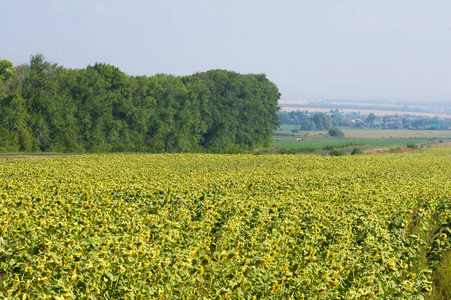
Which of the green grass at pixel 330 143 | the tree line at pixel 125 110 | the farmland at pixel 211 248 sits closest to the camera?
the farmland at pixel 211 248

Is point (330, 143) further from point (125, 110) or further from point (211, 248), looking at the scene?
point (211, 248)

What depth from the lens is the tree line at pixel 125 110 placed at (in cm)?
5462

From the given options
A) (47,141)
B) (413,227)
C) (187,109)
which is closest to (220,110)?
(187,109)

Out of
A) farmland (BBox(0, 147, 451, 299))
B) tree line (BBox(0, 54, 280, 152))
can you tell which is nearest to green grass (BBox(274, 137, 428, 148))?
tree line (BBox(0, 54, 280, 152))

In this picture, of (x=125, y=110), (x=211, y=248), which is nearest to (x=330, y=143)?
(x=125, y=110)

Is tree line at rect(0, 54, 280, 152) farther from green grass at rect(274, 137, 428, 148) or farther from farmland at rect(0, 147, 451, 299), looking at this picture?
farmland at rect(0, 147, 451, 299)

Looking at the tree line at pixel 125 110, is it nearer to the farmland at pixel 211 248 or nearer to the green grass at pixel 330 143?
the green grass at pixel 330 143

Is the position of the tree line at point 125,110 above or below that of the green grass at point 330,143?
above

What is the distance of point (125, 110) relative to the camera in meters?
64.9

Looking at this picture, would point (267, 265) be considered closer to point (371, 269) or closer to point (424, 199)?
point (371, 269)

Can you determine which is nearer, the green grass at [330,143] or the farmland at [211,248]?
the farmland at [211,248]

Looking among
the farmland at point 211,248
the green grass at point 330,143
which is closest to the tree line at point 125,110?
the green grass at point 330,143

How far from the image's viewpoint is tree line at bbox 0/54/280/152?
54625mm

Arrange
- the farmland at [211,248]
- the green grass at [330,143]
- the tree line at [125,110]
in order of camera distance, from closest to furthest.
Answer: the farmland at [211,248] → the tree line at [125,110] → the green grass at [330,143]
